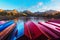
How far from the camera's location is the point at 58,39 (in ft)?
4.39

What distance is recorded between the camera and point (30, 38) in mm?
1483

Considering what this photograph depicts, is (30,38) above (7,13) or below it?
above

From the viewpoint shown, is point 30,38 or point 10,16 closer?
point 30,38

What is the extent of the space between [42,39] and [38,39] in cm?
6

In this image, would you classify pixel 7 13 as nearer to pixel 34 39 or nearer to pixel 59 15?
pixel 59 15

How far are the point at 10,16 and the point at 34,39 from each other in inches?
268

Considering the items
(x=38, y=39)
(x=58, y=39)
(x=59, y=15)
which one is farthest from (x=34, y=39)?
(x=59, y=15)

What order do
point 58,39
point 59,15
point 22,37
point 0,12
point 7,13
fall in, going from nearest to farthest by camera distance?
1. point 58,39
2. point 22,37
3. point 59,15
4. point 0,12
5. point 7,13

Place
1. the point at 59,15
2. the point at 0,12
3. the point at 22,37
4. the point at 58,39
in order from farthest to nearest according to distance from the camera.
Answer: the point at 0,12, the point at 59,15, the point at 22,37, the point at 58,39

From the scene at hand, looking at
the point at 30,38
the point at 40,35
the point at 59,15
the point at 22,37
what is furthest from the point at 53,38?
the point at 59,15

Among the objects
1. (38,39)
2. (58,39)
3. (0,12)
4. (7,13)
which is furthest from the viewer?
(7,13)

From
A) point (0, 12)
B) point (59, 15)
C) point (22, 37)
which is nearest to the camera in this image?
point (22, 37)

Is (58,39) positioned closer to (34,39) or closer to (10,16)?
(34,39)

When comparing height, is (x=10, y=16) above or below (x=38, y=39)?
below
